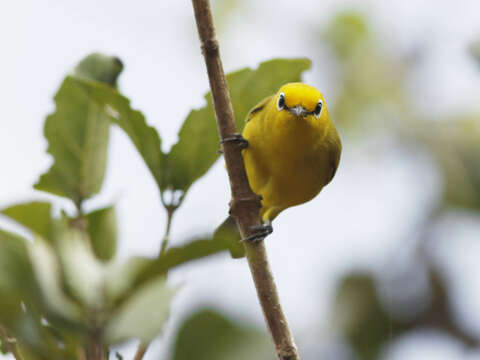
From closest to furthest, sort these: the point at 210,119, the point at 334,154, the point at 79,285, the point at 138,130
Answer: the point at 79,285
the point at 138,130
the point at 210,119
the point at 334,154

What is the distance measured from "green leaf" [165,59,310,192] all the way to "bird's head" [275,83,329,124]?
781 millimetres

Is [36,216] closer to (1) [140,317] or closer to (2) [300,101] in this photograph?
(1) [140,317]

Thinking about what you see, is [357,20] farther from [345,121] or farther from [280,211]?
[280,211]

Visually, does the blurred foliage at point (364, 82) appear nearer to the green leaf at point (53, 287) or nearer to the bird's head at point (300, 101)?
the bird's head at point (300, 101)

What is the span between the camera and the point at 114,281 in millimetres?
559

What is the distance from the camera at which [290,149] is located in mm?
2113

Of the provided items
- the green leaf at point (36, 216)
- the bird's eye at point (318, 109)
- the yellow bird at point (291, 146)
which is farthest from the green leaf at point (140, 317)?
the bird's eye at point (318, 109)

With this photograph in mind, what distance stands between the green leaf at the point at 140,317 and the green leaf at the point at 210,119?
42 cm

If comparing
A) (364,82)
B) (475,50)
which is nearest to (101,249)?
(475,50)

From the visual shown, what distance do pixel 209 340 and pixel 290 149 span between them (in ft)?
5.11

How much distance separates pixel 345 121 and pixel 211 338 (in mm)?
4132

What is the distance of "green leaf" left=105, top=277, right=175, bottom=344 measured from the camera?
0.56 meters

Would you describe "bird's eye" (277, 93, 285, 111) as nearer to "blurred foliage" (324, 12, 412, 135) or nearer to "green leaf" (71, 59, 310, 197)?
"green leaf" (71, 59, 310, 197)

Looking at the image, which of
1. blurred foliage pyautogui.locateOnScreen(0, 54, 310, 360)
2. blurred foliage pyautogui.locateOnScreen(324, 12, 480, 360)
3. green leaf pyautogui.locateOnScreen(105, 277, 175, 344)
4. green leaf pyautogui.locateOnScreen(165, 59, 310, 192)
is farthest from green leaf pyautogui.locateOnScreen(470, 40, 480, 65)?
blurred foliage pyautogui.locateOnScreen(324, 12, 480, 360)
